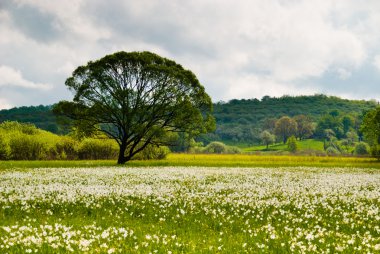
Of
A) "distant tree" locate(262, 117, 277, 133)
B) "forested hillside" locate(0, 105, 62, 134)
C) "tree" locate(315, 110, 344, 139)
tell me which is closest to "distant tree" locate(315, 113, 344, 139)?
"tree" locate(315, 110, 344, 139)

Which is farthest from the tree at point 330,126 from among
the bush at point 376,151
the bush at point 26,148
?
the bush at point 26,148

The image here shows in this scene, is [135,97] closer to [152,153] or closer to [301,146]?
[152,153]

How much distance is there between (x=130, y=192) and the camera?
1764 centimetres

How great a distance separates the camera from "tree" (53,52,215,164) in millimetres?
44594

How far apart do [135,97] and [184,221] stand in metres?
35.9

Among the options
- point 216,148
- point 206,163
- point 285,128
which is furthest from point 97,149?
point 285,128

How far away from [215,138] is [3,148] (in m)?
137

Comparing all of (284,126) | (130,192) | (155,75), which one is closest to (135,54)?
(155,75)

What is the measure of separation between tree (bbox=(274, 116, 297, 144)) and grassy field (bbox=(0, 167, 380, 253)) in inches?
6105

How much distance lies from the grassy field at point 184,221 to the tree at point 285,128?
155065 mm

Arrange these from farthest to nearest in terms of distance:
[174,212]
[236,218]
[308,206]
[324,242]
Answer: [308,206], [174,212], [236,218], [324,242]

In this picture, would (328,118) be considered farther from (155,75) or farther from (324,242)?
(324,242)

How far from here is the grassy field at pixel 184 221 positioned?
8.23 metres

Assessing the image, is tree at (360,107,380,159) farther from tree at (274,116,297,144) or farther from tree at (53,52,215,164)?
tree at (274,116,297,144)
